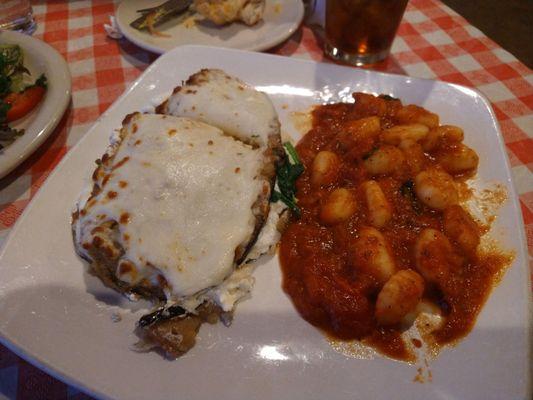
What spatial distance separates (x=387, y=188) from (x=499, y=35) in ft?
10.6

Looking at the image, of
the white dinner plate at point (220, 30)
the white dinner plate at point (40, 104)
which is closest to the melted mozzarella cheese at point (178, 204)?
the white dinner plate at point (40, 104)

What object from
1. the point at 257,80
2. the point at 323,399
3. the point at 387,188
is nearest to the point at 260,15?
the point at 257,80

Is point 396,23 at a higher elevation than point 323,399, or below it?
higher

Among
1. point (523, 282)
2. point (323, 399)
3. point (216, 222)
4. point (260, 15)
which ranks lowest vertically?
point (323, 399)

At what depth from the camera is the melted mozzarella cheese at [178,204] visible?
1654 millimetres

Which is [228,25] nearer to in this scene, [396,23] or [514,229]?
[396,23]

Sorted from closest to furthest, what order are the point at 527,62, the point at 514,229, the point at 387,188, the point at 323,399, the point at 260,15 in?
the point at 323,399
the point at 514,229
the point at 387,188
the point at 260,15
the point at 527,62

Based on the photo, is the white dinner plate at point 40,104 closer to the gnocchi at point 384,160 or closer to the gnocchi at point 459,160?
the gnocchi at point 384,160

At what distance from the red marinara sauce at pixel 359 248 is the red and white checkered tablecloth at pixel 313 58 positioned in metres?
0.55

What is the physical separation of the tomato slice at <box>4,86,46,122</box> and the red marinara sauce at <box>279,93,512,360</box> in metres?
1.73

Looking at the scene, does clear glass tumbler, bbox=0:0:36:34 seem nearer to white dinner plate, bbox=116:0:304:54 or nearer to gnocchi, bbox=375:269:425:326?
white dinner plate, bbox=116:0:304:54

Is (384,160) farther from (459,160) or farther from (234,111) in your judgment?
(234,111)

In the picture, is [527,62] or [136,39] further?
[527,62]

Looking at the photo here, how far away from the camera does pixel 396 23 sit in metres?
2.97
